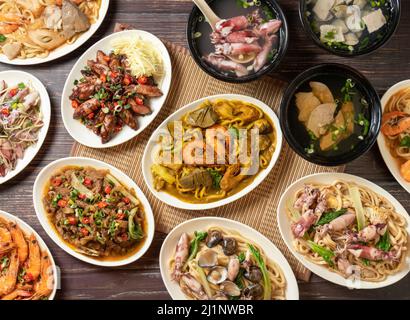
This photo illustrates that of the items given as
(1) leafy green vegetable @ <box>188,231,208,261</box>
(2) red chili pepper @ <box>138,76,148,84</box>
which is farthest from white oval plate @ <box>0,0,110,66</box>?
(1) leafy green vegetable @ <box>188,231,208,261</box>

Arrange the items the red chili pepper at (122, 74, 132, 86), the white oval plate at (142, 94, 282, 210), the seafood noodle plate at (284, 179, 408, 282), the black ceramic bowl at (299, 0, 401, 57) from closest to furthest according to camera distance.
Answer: the black ceramic bowl at (299, 0, 401, 57)
the seafood noodle plate at (284, 179, 408, 282)
the white oval plate at (142, 94, 282, 210)
the red chili pepper at (122, 74, 132, 86)

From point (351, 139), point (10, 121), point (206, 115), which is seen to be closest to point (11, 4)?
point (10, 121)

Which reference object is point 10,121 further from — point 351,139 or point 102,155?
point 351,139

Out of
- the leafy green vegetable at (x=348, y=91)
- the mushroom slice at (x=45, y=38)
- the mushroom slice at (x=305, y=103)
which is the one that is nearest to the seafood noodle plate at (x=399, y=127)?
the leafy green vegetable at (x=348, y=91)

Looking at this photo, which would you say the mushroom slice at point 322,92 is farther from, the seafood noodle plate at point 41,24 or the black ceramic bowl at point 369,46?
the seafood noodle plate at point 41,24

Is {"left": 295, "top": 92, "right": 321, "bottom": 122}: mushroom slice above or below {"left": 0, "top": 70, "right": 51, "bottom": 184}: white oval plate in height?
above

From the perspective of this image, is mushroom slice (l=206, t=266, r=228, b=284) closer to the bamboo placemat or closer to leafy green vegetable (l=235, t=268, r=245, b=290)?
leafy green vegetable (l=235, t=268, r=245, b=290)

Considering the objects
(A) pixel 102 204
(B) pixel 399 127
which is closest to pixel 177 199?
(A) pixel 102 204
